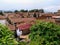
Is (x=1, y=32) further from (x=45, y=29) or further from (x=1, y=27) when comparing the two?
(x=45, y=29)

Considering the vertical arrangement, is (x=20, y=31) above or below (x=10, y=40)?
below

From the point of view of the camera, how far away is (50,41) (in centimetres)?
1481

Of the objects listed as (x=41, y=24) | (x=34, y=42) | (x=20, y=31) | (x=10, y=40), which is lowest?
(x=20, y=31)

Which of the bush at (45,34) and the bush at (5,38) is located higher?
the bush at (5,38)

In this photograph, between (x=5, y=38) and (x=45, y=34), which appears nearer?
(x=5, y=38)

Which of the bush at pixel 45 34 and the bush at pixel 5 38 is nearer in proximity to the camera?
the bush at pixel 5 38

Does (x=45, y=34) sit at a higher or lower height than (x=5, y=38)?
lower

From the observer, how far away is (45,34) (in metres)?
15.3

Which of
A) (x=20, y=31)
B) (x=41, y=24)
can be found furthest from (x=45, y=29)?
(x=20, y=31)

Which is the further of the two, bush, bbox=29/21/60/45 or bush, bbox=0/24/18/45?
bush, bbox=29/21/60/45

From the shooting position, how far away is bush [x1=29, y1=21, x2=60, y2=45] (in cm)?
1477

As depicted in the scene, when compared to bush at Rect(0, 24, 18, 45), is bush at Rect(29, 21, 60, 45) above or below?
below

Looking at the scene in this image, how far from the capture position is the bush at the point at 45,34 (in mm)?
14766

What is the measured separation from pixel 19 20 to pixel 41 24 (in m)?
19.1
